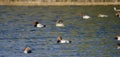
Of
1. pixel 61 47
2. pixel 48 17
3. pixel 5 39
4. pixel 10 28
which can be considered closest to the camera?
pixel 61 47

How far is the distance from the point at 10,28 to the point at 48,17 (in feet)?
32.1

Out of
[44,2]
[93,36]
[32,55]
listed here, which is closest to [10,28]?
[93,36]

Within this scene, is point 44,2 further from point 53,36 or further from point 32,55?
point 32,55

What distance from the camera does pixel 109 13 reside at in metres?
74.7

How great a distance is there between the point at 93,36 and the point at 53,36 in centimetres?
376

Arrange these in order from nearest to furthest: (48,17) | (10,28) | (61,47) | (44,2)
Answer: (61,47) → (10,28) → (48,17) → (44,2)

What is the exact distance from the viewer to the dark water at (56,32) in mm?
50188

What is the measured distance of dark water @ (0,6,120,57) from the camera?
50.2m

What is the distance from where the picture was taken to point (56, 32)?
6016cm

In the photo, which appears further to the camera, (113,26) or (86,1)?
(86,1)

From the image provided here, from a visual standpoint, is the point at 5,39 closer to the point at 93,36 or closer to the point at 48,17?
the point at 93,36

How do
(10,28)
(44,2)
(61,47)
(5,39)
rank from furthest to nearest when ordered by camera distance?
(44,2) < (10,28) < (5,39) < (61,47)

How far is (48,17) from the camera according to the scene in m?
70.7

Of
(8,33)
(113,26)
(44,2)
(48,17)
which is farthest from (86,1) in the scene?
(8,33)
